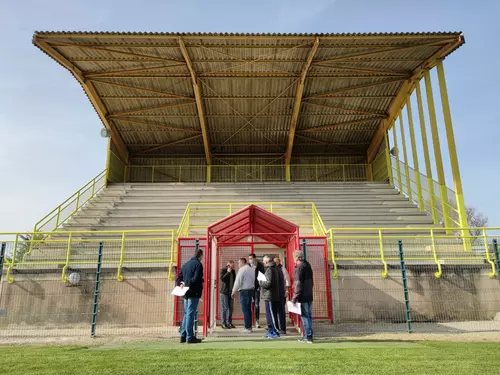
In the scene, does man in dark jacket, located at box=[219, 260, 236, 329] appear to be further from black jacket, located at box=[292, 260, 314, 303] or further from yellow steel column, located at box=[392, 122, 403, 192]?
yellow steel column, located at box=[392, 122, 403, 192]

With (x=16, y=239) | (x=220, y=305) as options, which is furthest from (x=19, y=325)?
(x=220, y=305)

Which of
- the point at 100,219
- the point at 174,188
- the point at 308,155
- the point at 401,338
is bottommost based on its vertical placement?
the point at 401,338

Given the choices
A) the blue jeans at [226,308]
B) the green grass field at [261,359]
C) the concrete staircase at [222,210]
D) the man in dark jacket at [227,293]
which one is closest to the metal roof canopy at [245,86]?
the concrete staircase at [222,210]

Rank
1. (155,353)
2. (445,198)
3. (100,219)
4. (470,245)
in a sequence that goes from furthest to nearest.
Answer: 1. (100,219)
2. (445,198)
3. (470,245)
4. (155,353)

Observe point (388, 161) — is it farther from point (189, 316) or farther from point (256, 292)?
point (189, 316)

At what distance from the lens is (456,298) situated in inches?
406

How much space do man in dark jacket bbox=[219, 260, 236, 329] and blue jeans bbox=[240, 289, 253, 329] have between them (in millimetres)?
914

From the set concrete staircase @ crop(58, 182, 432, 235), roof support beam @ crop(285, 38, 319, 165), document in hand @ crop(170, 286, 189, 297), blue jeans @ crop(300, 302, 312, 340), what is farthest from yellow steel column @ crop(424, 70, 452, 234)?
document in hand @ crop(170, 286, 189, 297)

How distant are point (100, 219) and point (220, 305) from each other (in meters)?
9.12

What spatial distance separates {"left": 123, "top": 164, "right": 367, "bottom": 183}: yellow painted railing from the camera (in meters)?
24.1

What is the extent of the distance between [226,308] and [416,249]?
19.9 feet

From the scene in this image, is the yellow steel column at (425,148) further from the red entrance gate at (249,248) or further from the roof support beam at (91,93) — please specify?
the roof support beam at (91,93)

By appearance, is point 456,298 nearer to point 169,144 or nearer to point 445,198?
point 445,198

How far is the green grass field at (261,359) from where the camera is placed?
15.3ft
